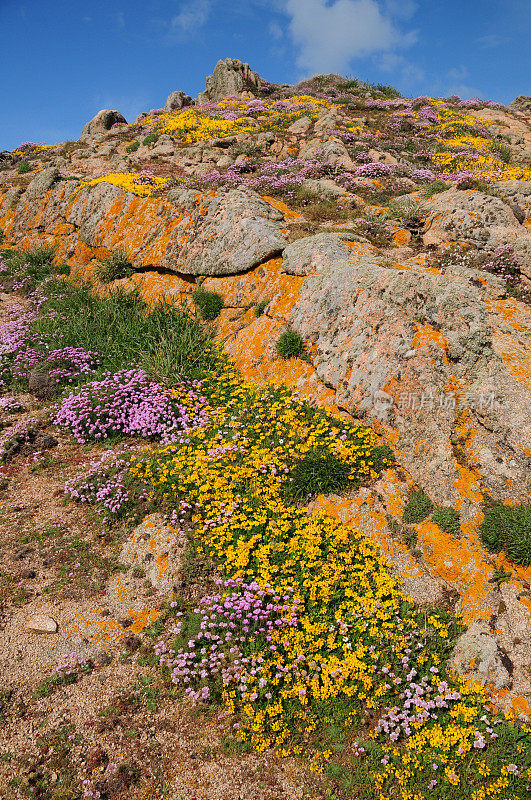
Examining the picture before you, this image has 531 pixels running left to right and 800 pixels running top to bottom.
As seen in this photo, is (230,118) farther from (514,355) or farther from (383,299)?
(514,355)

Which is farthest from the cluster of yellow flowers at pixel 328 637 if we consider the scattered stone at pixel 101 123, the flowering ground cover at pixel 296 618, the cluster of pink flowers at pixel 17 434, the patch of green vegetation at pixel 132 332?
the scattered stone at pixel 101 123

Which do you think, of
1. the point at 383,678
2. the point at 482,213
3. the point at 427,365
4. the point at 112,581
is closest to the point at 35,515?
the point at 112,581

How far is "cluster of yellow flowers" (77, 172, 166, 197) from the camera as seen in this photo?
16469 millimetres

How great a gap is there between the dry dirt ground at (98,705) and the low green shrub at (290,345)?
5343 mm

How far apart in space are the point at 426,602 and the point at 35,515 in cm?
726

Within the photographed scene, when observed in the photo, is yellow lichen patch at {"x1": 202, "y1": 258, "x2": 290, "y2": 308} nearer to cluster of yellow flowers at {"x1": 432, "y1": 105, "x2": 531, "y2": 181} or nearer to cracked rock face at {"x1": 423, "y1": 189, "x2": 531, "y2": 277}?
cracked rock face at {"x1": 423, "y1": 189, "x2": 531, "y2": 277}

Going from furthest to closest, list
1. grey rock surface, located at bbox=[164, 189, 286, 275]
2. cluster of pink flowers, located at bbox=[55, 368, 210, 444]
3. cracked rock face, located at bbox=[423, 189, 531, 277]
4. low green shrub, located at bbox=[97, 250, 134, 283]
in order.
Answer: low green shrub, located at bbox=[97, 250, 134, 283] < grey rock surface, located at bbox=[164, 189, 286, 275] < cracked rock face, located at bbox=[423, 189, 531, 277] < cluster of pink flowers, located at bbox=[55, 368, 210, 444]

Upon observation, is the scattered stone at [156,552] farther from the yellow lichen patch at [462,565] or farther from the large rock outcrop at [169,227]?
Result: the large rock outcrop at [169,227]

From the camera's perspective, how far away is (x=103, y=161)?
26.7 metres

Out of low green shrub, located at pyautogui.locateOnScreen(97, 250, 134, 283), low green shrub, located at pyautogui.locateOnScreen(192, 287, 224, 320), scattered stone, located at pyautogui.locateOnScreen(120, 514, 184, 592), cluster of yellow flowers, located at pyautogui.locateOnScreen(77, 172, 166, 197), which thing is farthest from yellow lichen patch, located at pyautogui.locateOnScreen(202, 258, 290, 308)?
scattered stone, located at pyautogui.locateOnScreen(120, 514, 184, 592)

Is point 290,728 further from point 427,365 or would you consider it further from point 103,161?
point 103,161

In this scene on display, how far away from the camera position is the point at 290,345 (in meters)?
10.2

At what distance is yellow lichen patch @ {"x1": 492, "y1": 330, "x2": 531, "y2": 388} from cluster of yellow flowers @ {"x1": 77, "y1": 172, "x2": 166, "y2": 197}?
13.5 metres

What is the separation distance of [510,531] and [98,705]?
6167mm
